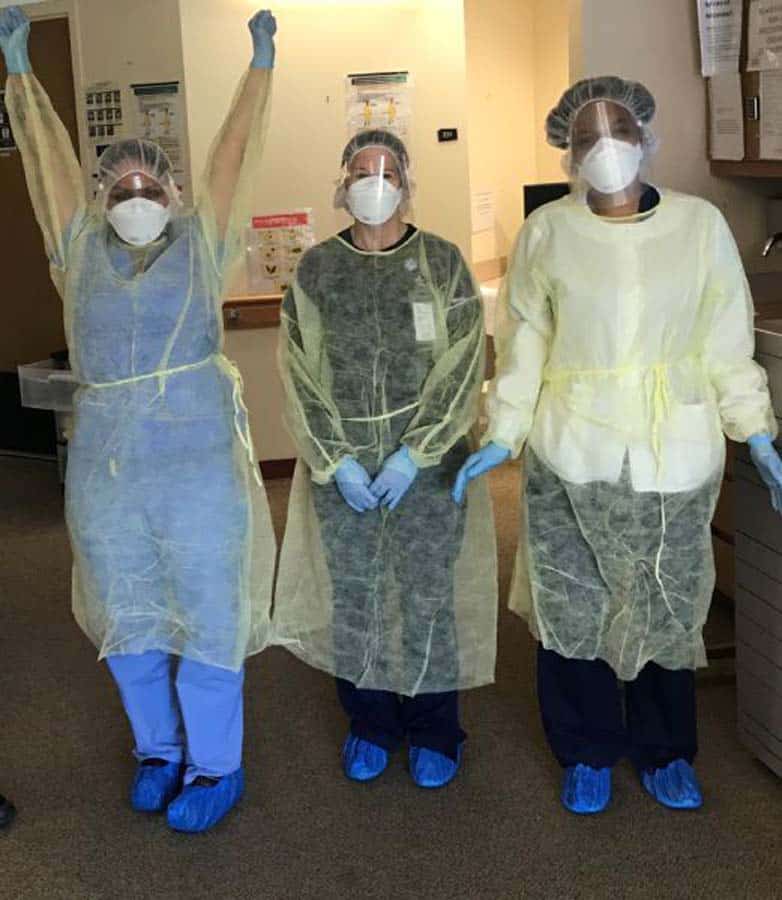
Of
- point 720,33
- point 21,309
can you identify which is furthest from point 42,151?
point 21,309

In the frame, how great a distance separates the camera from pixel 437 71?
14.4 ft

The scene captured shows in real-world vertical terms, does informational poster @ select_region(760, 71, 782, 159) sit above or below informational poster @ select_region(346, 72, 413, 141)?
below

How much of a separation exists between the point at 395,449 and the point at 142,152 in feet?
2.43

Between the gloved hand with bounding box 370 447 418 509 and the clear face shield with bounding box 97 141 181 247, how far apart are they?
62 cm

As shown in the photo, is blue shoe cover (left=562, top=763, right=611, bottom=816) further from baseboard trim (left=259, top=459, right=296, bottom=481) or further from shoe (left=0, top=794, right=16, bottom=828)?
baseboard trim (left=259, top=459, right=296, bottom=481)

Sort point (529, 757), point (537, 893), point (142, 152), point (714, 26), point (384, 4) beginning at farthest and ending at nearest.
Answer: point (384, 4)
point (714, 26)
point (529, 757)
point (142, 152)
point (537, 893)

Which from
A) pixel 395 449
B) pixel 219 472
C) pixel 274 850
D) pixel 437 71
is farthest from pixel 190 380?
pixel 437 71

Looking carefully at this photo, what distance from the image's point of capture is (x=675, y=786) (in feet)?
7.14

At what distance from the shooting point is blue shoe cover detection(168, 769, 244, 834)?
2.19m

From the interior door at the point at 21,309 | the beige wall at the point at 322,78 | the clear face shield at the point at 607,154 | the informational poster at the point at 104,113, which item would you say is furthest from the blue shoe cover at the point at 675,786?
the interior door at the point at 21,309

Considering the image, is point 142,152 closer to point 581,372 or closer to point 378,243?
point 378,243

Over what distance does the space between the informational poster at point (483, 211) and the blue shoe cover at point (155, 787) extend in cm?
309

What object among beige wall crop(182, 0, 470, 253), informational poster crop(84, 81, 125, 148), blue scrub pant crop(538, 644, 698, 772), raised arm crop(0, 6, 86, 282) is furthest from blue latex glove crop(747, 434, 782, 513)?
informational poster crop(84, 81, 125, 148)

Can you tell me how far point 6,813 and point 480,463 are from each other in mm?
1224
